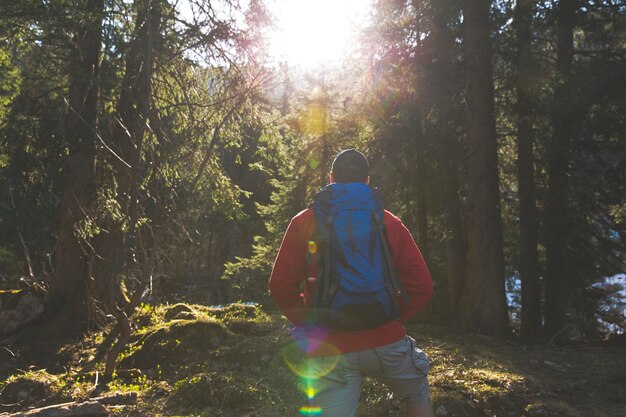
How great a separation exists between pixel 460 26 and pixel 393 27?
5.82 ft

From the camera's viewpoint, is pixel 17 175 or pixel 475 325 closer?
pixel 475 325

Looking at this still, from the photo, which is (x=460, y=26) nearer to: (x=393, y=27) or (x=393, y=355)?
(x=393, y=27)

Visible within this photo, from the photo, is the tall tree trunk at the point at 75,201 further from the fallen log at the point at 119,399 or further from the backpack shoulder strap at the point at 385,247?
the backpack shoulder strap at the point at 385,247

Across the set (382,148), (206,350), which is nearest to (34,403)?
(206,350)

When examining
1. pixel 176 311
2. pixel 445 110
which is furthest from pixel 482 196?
pixel 176 311

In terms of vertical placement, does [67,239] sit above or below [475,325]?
above

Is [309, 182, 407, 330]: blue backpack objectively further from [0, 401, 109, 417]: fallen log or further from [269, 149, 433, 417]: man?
[0, 401, 109, 417]: fallen log

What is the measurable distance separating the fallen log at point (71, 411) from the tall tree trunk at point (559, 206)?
935 centimetres

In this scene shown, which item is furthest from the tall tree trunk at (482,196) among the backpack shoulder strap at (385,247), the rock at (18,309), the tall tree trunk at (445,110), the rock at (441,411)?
the rock at (18,309)

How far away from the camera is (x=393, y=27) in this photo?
13250 mm

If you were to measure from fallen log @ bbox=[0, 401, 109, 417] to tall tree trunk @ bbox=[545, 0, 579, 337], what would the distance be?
935 cm

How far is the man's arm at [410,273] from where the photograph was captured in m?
2.83

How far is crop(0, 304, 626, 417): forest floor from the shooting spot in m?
5.08

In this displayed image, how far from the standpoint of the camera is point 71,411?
4629 mm
